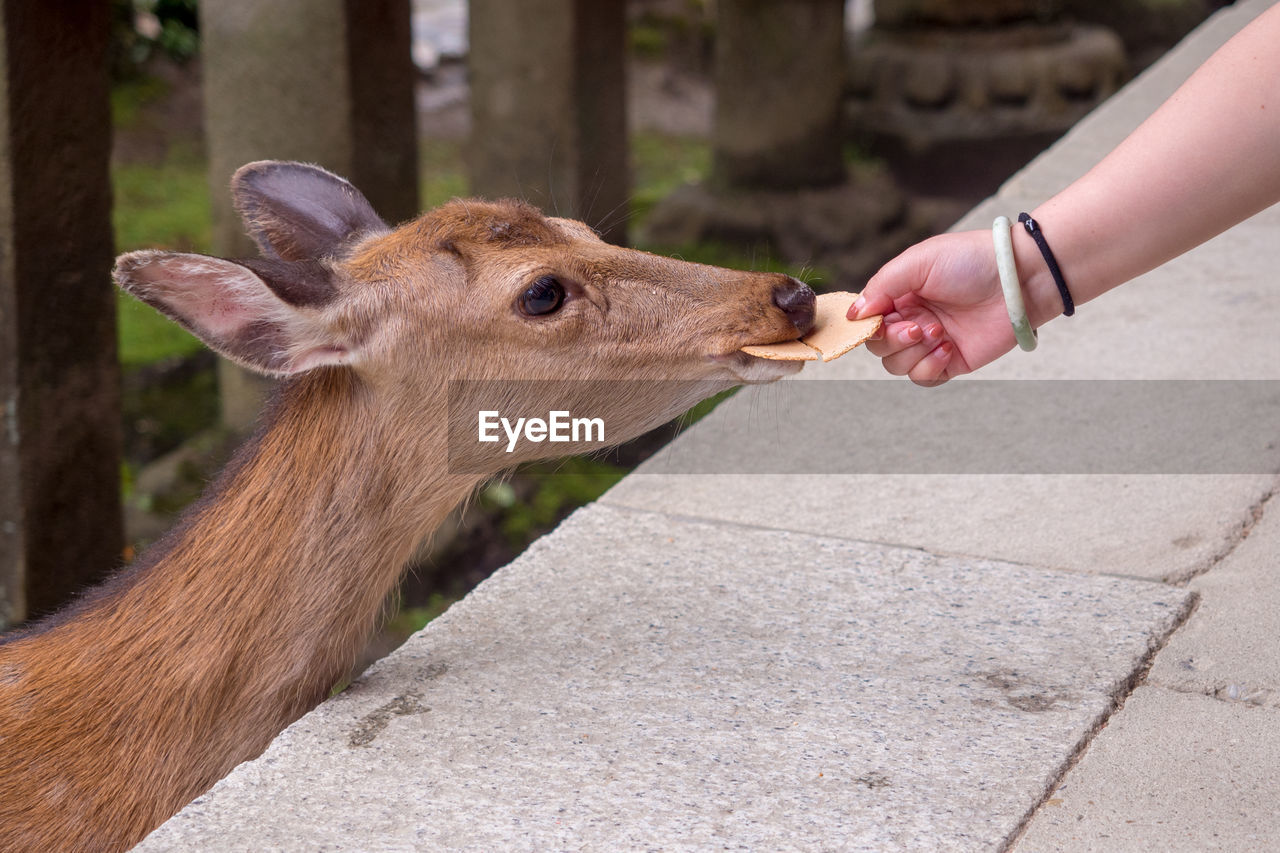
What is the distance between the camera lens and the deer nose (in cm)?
282

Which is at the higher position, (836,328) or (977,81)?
(977,81)

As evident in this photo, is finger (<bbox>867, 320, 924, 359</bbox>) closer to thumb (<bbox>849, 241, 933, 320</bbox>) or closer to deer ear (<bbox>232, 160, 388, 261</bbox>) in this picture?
thumb (<bbox>849, 241, 933, 320</bbox>)

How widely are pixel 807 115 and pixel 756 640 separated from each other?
7.85m

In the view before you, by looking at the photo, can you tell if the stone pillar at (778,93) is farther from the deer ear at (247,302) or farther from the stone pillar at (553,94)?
the deer ear at (247,302)

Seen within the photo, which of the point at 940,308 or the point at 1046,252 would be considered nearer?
the point at 1046,252

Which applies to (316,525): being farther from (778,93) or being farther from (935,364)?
(778,93)

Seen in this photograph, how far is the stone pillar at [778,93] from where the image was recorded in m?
9.91

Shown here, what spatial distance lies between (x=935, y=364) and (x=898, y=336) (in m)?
0.12

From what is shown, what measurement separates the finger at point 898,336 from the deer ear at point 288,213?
1.18 metres

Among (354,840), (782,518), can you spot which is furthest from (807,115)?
(354,840)

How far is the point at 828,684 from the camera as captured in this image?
8.68ft

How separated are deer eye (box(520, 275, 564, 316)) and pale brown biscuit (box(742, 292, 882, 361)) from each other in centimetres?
40

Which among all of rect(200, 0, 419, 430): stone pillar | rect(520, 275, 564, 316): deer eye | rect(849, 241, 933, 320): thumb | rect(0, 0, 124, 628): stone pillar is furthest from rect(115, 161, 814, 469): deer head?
rect(200, 0, 419, 430): stone pillar

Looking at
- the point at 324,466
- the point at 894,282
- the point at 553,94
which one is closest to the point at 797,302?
the point at 894,282
